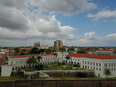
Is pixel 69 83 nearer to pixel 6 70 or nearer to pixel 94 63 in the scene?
pixel 94 63

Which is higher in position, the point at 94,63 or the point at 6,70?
the point at 94,63

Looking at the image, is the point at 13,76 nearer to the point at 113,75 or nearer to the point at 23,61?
the point at 23,61

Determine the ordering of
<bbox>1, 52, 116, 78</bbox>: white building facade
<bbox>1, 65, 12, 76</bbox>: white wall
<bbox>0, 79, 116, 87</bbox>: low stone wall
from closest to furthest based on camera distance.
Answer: <bbox>0, 79, 116, 87</bbox>: low stone wall < <bbox>1, 65, 12, 76</bbox>: white wall < <bbox>1, 52, 116, 78</bbox>: white building facade

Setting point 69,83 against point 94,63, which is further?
point 94,63

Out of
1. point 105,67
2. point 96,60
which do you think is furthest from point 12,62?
point 105,67

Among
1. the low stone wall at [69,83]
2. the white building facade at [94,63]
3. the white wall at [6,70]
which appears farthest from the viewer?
the white building facade at [94,63]

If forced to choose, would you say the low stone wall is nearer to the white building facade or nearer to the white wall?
the white building facade

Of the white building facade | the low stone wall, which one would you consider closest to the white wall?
the white building facade

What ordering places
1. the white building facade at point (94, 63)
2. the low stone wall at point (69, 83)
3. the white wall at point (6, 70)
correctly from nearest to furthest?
the low stone wall at point (69, 83) < the white wall at point (6, 70) < the white building facade at point (94, 63)

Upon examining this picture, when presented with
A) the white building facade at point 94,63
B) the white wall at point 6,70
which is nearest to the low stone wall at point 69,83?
the white building facade at point 94,63

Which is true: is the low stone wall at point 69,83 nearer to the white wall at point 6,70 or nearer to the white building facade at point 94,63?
the white building facade at point 94,63

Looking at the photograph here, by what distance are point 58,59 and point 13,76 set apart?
36001mm

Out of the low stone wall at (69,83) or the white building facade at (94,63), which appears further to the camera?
the white building facade at (94,63)

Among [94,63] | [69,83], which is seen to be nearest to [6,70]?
[69,83]
